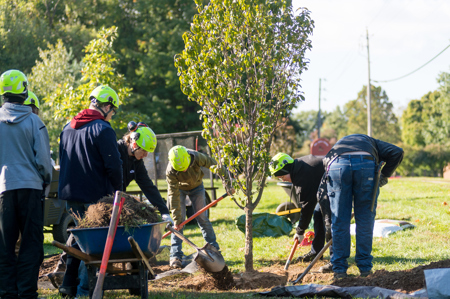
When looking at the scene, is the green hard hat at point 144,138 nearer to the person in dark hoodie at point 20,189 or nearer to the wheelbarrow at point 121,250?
the person in dark hoodie at point 20,189

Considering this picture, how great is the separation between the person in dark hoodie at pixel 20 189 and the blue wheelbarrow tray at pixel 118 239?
59 cm

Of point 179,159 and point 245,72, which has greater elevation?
point 245,72

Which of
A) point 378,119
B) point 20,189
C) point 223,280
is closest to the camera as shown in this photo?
point 20,189

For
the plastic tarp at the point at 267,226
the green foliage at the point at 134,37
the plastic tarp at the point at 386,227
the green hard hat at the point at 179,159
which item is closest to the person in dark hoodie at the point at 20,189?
the green hard hat at the point at 179,159

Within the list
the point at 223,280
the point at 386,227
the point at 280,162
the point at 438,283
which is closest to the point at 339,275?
the point at 223,280

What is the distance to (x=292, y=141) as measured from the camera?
28984 mm

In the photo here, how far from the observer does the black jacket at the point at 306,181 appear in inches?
248

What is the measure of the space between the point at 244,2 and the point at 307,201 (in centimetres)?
289

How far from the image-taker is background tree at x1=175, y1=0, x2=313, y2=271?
5383 mm

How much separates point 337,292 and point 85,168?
2.52m

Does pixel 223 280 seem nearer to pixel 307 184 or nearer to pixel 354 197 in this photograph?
pixel 354 197

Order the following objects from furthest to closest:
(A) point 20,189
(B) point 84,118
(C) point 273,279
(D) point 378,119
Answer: (D) point 378,119 < (C) point 273,279 < (B) point 84,118 < (A) point 20,189

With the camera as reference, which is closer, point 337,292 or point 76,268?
point 337,292

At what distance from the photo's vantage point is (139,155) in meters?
4.81
